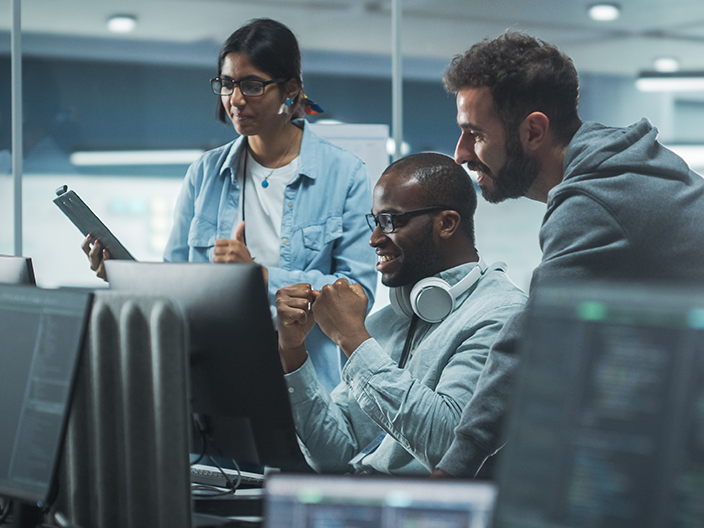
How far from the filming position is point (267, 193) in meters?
1.95

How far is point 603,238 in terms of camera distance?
1043 mm

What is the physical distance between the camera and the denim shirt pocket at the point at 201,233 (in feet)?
6.19

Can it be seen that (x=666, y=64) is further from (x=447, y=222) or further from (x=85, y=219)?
(x=85, y=219)

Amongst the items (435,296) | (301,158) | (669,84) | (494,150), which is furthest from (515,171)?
(669,84)

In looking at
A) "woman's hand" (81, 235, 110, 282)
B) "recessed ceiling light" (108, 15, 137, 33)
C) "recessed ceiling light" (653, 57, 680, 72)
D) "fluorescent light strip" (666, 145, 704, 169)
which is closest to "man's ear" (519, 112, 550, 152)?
"woman's hand" (81, 235, 110, 282)

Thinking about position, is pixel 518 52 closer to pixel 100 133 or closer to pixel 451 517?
pixel 451 517

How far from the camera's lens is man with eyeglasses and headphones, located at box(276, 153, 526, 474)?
4.09 ft

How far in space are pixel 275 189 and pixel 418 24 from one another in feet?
6.37

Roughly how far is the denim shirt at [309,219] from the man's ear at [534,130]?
0.66m

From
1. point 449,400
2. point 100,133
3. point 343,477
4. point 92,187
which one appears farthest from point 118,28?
point 343,477

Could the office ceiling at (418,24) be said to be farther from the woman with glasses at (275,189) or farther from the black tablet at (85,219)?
the black tablet at (85,219)

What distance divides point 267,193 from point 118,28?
1.87m

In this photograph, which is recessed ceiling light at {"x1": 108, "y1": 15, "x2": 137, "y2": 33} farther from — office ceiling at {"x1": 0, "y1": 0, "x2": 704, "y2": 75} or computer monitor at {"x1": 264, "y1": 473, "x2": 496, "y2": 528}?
computer monitor at {"x1": 264, "y1": 473, "x2": 496, "y2": 528}

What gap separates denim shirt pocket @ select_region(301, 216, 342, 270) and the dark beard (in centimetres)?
62
